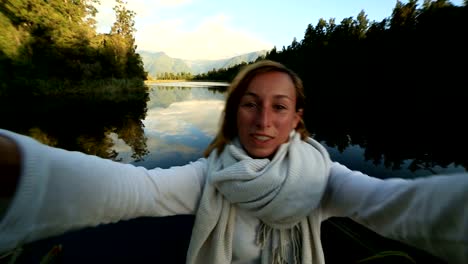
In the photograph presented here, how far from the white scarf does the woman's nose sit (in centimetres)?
22

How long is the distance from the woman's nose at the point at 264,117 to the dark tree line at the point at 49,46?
35.7 m

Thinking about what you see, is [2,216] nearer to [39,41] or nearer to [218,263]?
[218,263]

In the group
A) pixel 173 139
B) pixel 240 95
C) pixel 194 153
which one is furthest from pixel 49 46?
pixel 240 95

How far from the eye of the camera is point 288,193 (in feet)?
4.96

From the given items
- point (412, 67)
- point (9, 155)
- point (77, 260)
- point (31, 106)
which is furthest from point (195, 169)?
point (412, 67)

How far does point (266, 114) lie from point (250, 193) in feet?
1.93

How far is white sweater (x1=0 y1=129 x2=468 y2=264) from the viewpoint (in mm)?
681

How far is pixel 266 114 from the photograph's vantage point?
1760mm

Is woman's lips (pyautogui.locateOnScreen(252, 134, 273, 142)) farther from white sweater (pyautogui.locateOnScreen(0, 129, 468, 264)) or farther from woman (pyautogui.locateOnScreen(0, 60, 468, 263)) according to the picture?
white sweater (pyautogui.locateOnScreen(0, 129, 468, 264))

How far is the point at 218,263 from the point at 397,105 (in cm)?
3399

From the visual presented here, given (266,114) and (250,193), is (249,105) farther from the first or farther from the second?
(250,193)

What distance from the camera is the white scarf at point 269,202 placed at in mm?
1536

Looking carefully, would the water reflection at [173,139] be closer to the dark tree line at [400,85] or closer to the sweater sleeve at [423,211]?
the dark tree line at [400,85]

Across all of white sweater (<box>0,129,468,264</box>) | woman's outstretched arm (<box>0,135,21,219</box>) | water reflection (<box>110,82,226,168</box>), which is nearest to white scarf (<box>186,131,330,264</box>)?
white sweater (<box>0,129,468,264</box>)
